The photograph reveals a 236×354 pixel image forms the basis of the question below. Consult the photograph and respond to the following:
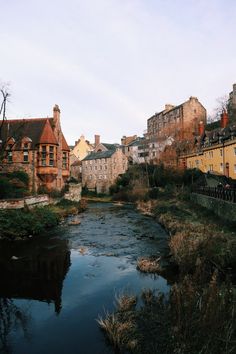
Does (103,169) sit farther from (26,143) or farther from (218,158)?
(26,143)

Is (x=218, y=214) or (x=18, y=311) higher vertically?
(x=218, y=214)

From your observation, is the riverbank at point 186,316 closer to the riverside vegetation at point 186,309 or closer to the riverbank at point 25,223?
the riverside vegetation at point 186,309

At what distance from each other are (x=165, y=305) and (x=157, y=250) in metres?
7.65

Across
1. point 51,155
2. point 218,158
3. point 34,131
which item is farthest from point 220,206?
point 34,131

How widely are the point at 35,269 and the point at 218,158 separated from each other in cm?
3292

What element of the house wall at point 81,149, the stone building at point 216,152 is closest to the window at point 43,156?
the stone building at point 216,152

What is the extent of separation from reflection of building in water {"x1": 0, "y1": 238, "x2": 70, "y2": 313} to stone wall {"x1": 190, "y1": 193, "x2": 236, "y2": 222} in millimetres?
10737

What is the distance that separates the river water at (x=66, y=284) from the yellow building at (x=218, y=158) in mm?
18871

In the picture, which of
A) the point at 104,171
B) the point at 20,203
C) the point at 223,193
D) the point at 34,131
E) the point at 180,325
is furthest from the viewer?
the point at 104,171

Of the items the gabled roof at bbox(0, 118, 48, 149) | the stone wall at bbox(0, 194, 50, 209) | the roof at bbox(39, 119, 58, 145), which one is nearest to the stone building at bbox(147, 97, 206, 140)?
the roof at bbox(39, 119, 58, 145)

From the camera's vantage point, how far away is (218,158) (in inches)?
1598

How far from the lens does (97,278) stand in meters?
12.8

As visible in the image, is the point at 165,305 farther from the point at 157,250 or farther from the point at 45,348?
the point at 157,250

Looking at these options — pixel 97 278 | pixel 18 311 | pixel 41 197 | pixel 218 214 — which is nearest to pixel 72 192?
pixel 41 197
